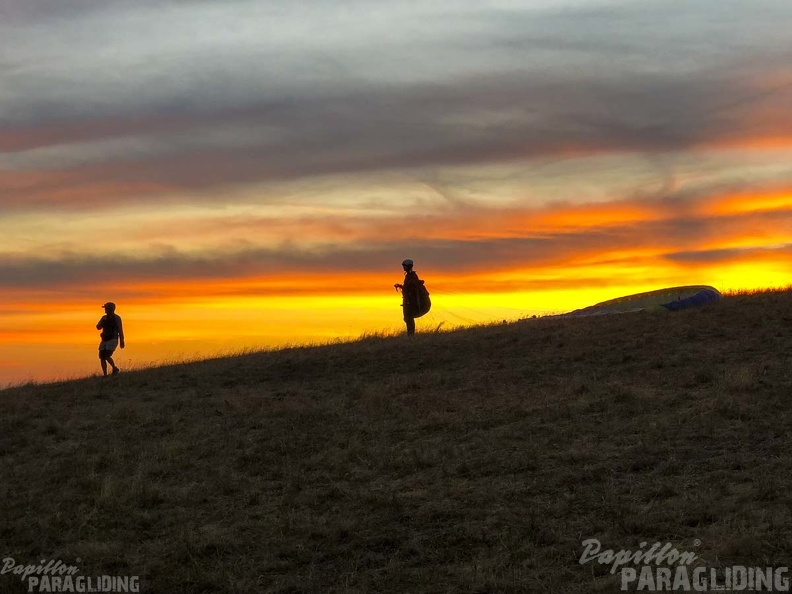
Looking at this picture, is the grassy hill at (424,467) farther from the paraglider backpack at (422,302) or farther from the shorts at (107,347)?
the paraglider backpack at (422,302)

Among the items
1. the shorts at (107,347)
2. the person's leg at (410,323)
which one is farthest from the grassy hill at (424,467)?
the person's leg at (410,323)

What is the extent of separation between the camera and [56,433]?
19.1 m

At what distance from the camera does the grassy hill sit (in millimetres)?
10305

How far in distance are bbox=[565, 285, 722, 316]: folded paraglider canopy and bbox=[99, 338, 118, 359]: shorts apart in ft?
53.0

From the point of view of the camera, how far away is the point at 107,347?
27312mm

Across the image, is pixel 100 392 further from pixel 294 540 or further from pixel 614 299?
pixel 614 299

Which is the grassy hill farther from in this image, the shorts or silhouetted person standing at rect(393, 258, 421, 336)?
silhouetted person standing at rect(393, 258, 421, 336)

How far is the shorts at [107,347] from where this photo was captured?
27281 mm

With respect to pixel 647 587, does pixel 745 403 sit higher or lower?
higher

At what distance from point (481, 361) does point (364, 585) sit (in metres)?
13.9

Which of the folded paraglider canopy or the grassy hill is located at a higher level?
the folded paraglider canopy

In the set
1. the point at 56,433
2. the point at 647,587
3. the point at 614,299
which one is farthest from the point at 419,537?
the point at 614,299

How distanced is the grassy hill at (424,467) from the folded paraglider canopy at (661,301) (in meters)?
4.34

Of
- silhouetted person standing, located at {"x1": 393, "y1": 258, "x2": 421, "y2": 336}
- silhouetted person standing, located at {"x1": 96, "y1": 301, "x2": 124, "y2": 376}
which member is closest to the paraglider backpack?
silhouetted person standing, located at {"x1": 393, "y1": 258, "x2": 421, "y2": 336}
